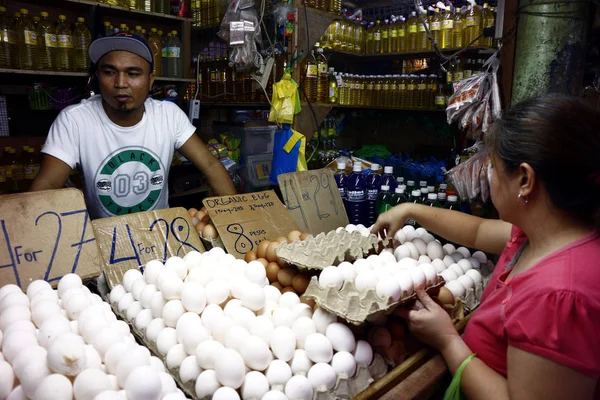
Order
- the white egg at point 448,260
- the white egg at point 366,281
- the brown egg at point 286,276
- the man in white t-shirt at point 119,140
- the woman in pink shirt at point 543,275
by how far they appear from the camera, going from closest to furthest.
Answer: the woman in pink shirt at point 543,275, the white egg at point 366,281, the brown egg at point 286,276, the white egg at point 448,260, the man in white t-shirt at point 119,140

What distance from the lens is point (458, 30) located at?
4.29 m

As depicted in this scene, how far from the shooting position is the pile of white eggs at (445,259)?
153 cm

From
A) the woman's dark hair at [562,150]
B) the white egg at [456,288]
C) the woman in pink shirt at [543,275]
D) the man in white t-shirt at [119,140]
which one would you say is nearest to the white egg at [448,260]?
the white egg at [456,288]

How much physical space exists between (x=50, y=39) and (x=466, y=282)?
3417 mm

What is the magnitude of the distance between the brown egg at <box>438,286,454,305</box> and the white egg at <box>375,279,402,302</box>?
27 centimetres

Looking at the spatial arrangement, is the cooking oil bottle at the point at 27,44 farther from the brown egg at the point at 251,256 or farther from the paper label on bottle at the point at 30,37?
the brown egg at the point at 251,256

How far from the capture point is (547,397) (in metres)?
0.88

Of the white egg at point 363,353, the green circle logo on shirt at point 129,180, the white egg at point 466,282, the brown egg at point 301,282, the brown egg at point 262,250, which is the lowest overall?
the white egg at point 363,353

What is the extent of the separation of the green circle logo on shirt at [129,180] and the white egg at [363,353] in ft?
5.34

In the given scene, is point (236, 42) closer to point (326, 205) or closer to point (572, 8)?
point (326, 205)

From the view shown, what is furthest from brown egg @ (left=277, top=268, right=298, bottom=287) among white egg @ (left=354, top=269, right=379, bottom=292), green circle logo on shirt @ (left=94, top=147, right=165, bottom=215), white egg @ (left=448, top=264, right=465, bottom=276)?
green circle logo on shirt @ (left=94, top=147, right=165, bottom=215)

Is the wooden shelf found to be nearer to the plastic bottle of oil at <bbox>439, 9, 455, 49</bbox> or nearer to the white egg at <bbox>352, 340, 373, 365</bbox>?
the plastic bottle of oil at <bbox>439, 9, 455, 49</bbox>

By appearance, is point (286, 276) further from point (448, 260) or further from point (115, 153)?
point (115, 153)

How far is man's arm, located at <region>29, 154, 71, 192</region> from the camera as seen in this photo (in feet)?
6.68
